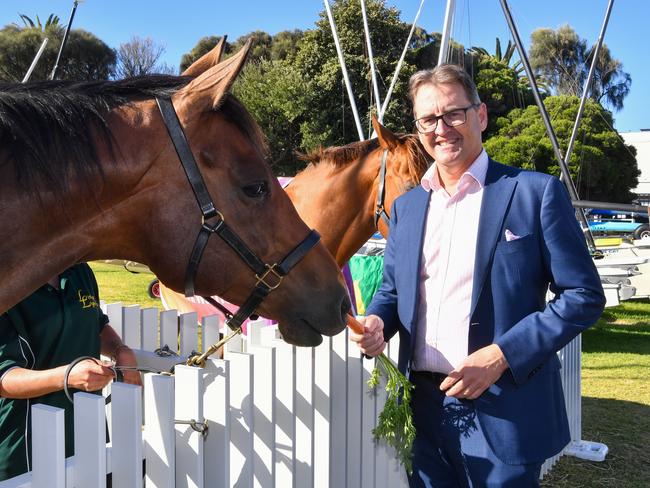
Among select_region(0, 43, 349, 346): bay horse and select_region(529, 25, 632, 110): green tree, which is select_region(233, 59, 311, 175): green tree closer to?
select_region(529, 25, 632, 110): green tree

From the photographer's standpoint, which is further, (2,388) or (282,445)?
(282,445)

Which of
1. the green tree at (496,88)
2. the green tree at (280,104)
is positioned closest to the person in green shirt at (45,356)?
the green tree at (280,104)

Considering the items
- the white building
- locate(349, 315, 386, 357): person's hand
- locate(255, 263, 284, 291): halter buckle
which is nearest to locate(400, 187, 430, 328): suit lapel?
locate(349, 315, 386, 357): person's hand

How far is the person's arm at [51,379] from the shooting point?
1720 mm

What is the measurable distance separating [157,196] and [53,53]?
105 ft

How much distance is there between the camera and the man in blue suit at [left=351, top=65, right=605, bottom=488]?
1606 millimetres

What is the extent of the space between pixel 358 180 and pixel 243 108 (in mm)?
2191

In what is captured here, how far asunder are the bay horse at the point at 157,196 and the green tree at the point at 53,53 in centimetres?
2825

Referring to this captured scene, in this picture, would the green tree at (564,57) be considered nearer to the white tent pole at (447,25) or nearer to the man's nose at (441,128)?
the white tent pole at (447,25)

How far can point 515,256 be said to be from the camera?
1.65m

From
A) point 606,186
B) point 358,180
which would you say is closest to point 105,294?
point 358,180

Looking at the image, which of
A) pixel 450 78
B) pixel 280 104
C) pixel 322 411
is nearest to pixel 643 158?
pixel 280 104

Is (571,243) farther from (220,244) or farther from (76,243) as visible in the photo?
(76,243)

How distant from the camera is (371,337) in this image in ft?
6.18
